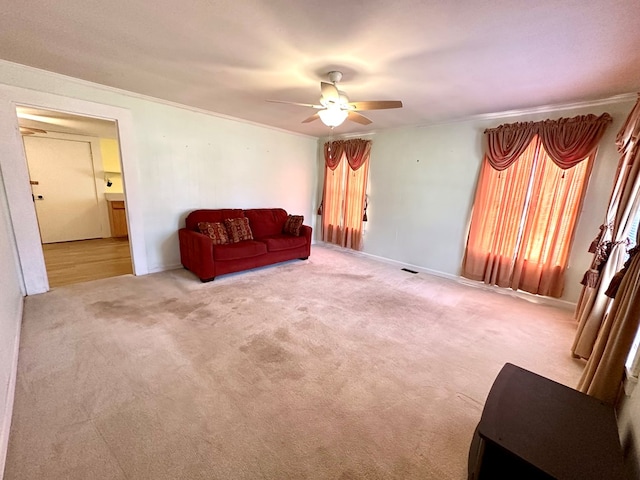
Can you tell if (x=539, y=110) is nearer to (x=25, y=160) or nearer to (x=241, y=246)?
(x=241, y=246)

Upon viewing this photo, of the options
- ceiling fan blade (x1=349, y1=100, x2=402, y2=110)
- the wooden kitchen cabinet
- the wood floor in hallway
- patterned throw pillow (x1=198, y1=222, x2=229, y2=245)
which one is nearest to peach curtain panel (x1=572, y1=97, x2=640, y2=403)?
ceiling fan blade (x1=349, y1=100, x2=402, y2=110)

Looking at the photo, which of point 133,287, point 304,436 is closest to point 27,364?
point 133,287

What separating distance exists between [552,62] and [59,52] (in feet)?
13.6

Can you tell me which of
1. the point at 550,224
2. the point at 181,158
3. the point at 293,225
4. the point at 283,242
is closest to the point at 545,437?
the point at 550,224

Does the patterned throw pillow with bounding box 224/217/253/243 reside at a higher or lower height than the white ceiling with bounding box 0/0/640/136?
lower

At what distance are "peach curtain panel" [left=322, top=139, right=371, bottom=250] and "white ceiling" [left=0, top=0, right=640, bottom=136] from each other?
196 centimetres

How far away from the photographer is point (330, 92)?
2230mm

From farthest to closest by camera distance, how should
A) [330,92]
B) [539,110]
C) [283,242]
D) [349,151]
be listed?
[349,151] → [283,242] → [539,110] → [330,92]

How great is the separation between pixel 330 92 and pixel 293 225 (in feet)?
9.19

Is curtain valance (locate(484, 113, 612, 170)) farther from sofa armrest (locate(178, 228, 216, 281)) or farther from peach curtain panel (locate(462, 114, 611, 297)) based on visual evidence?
sofa armrest (locate(178, 228, 216, 281))

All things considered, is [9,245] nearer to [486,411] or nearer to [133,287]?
[133,287]

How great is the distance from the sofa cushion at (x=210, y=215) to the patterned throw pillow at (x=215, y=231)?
238 millimetres

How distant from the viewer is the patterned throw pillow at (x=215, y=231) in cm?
380

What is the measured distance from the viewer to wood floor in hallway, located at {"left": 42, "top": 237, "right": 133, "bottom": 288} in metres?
3.60
